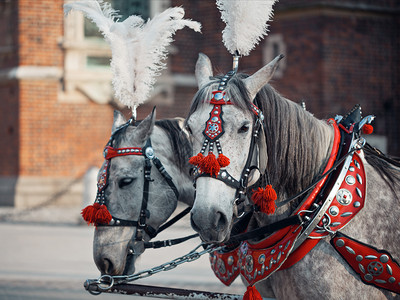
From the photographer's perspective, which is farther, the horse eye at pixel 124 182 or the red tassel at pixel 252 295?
the horse eye at pixel 124 182

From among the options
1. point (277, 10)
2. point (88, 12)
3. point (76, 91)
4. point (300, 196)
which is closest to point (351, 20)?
point (277, 10)

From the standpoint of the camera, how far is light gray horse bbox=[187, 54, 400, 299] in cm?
305

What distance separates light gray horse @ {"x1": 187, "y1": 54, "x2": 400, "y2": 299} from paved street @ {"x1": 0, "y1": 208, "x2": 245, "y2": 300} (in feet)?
8.53

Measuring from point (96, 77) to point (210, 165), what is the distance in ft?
39.1

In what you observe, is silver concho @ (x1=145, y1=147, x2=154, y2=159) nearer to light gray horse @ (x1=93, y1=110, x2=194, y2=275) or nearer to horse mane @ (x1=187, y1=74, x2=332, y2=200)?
light gray horse @ (x1=93, y1=110, x2=194, y2=275)

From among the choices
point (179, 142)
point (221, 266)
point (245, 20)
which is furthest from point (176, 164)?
point (245, 20)

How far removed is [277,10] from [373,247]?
→ 10.9 m

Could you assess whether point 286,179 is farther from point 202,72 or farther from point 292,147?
point 202,72

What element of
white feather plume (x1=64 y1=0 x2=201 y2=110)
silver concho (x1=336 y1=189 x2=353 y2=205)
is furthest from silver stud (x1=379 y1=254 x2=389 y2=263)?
white feather plume (x1=64 y1=0 x2=201 y2=110)

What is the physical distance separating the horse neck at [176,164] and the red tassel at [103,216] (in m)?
0.52

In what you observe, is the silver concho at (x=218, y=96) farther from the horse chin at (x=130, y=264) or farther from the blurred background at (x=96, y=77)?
the blurred background at (x=96, y=77)

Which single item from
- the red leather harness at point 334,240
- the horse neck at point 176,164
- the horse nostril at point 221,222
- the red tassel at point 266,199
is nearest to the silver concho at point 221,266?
the red leather harness at point 334,240

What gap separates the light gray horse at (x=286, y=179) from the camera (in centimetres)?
305

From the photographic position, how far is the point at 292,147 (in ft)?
11.0
